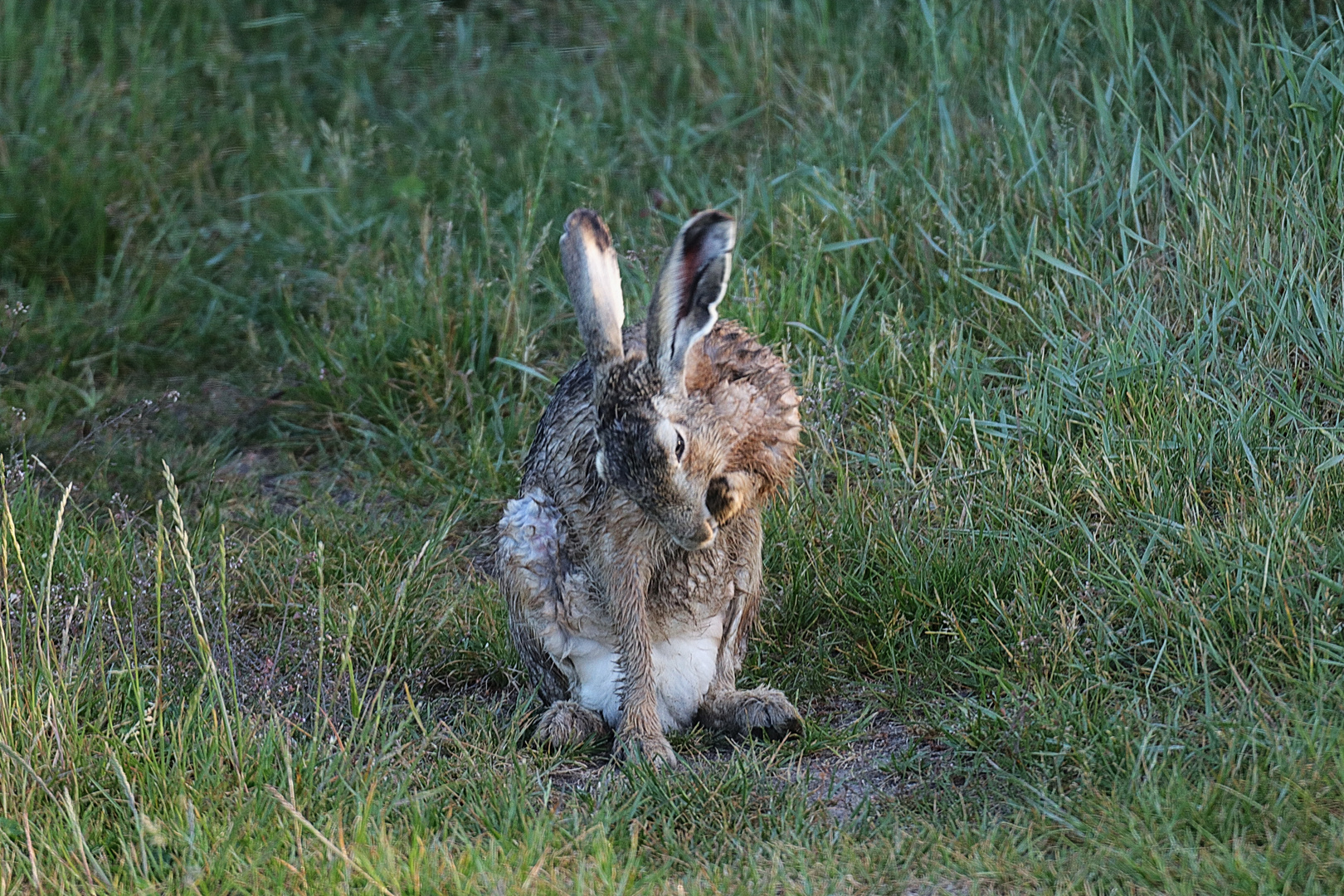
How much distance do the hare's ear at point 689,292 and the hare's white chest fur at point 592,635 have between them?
699 millimetres

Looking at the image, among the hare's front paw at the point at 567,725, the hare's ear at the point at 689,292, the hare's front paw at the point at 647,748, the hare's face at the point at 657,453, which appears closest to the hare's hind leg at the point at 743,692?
the hare's front paw at the point at 647,748

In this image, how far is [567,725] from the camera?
406 cm

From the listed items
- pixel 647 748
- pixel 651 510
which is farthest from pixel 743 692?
pixel 651 510

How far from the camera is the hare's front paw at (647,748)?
3826 millimetres

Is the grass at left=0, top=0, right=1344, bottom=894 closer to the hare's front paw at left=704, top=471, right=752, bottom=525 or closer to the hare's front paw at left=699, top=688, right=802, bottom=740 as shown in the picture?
the hare's front paw at left=699, top=688, right=802, bottom=740

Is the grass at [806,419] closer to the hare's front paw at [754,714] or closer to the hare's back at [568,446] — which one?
the hare's front paw at [754,714]

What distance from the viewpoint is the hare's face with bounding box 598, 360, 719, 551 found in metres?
3.55

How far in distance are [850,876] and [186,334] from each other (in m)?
4.20

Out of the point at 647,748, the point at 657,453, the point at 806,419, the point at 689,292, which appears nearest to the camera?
the point at 657,453

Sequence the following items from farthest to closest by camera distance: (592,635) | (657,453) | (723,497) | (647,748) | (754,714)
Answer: (592,635), (754,714), (647,748), (723,497), (657,453)

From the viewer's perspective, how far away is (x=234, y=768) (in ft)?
11.6

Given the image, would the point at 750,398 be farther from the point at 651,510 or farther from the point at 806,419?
the point at 806,419

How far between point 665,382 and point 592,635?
0.84 meters

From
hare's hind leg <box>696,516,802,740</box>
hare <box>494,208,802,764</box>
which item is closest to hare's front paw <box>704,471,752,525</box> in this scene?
hare <box>494,208,802,764</box>
